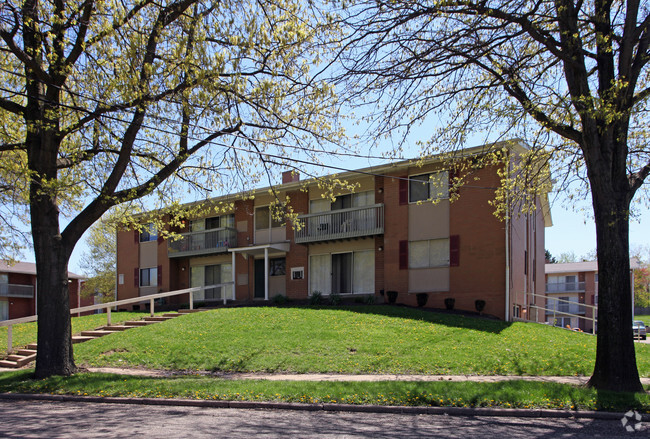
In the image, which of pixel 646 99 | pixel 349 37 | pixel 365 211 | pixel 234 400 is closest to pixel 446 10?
pixel 349 37

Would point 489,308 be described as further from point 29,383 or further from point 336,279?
point 29,383

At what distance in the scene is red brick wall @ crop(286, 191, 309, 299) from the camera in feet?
86.3

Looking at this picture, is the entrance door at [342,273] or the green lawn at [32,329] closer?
the green lawn at [32,329]

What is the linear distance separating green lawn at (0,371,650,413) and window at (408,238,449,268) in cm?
1183

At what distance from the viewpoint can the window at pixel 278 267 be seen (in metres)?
27.5

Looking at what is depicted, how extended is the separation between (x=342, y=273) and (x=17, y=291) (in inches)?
1276

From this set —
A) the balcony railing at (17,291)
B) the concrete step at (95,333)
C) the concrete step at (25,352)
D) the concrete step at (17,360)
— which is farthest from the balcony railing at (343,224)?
the balcony railing at (17,291)

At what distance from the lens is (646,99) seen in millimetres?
11148

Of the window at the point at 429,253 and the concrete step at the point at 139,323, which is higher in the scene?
the window at the point at 429,253

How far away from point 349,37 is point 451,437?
7.84m

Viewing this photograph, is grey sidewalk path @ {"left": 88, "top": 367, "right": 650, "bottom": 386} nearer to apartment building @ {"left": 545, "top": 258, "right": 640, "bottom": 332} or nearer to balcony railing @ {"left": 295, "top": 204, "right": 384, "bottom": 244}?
balcony railing @ {"left": 295, "top": 204, "right": 384, "bottom": 244}

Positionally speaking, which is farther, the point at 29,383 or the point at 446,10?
the point at 29,383

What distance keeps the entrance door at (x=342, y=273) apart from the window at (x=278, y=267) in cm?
301

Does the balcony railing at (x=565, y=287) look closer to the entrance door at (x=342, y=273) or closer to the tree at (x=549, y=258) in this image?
the tree at (x=549, y=258)
